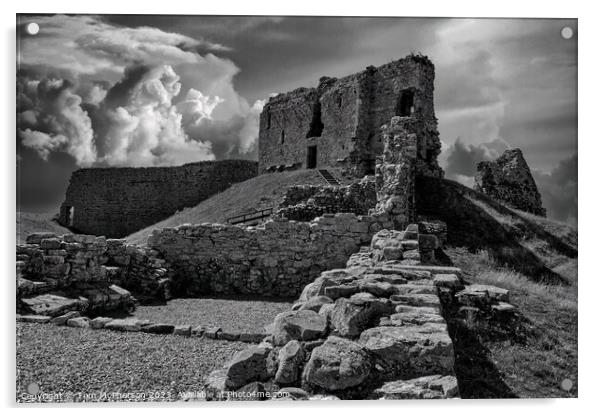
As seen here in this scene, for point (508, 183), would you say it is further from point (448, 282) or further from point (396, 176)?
point (448, 282)

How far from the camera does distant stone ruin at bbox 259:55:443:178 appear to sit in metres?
27.5

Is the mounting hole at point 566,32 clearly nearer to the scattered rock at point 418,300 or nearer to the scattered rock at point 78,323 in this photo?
the scattered rock at point 418,300

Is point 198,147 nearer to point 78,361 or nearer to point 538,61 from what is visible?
point 78,361

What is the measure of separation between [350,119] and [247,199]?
26.9 ft

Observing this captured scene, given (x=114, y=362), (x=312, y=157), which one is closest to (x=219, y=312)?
(x=114, y=362)

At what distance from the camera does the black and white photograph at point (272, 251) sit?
4758 mm

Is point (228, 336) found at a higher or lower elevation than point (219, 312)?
higher

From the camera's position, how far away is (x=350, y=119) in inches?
1223

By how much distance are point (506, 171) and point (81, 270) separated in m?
17.5

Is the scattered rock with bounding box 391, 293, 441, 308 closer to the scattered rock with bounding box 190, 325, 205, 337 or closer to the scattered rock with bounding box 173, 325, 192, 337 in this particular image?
the scattered rock with bounding box 190, 325, 205, 337

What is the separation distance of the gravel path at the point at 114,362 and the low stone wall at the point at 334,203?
8820 millimetres

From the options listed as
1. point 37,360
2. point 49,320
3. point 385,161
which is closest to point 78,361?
point 37,360

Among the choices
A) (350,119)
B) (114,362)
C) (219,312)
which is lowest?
(219,312)

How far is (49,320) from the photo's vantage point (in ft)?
26.1
